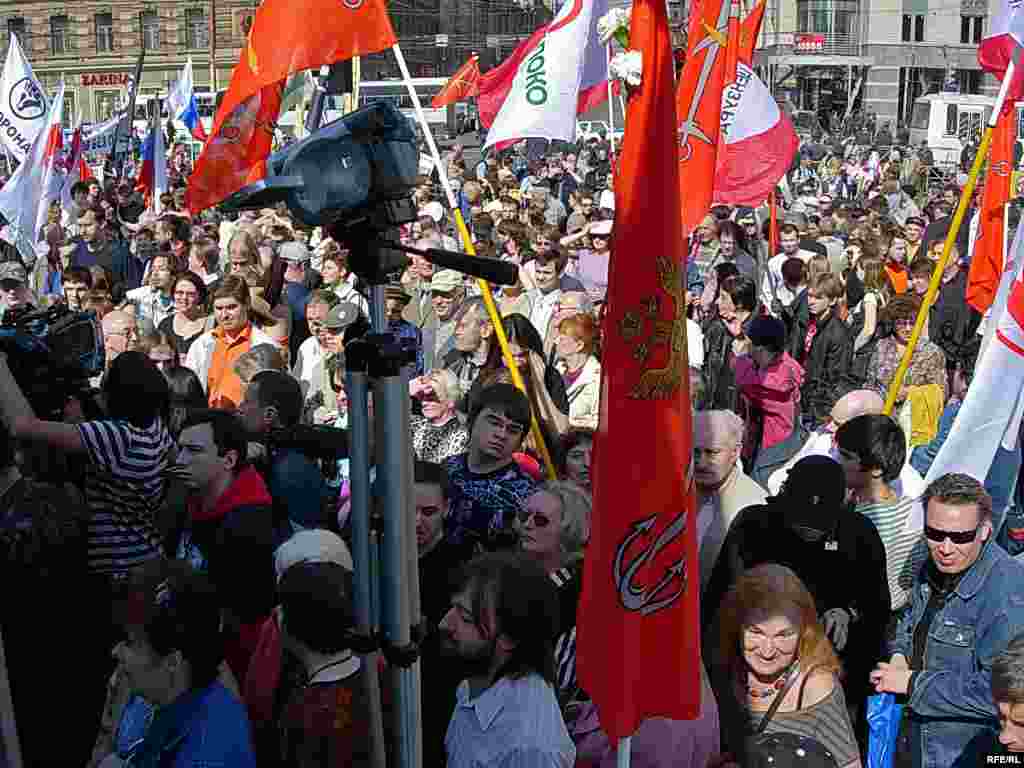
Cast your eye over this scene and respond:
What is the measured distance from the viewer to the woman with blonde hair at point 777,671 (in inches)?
128

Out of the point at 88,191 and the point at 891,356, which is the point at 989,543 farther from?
the point at 88,191

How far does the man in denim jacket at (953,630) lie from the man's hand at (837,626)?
0.44 ft

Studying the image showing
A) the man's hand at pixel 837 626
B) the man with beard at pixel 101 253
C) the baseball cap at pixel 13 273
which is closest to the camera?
the man's hand at pixel 837 626

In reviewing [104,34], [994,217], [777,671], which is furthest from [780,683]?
[104,34]

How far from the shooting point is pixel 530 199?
16328mm

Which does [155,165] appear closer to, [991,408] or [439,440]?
[439,440]

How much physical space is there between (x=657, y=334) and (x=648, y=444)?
25 centimetres

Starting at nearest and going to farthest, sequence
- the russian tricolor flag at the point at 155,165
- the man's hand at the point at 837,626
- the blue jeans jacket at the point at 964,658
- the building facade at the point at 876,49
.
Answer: the blue jeans jacket at the point at 964,658 → the man's hand at the point at 837,626 → the russian tricolor flag at the point at 155,165 → the building facade at the point at 876,49

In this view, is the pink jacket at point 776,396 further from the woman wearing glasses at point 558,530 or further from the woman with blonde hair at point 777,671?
the woman with blonde hair at point 777,671

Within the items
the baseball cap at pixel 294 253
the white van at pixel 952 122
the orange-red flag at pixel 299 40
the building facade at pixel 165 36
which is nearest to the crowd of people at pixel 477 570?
the orange-red flag at pixel 299 40

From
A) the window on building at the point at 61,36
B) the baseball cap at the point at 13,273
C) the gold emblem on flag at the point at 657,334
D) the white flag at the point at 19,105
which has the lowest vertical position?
the baseball cap at the point at 13,273

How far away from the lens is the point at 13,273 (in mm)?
8539

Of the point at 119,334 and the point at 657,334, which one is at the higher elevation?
the point at 657,334

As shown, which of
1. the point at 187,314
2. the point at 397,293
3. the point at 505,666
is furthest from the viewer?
the point at 187,314
